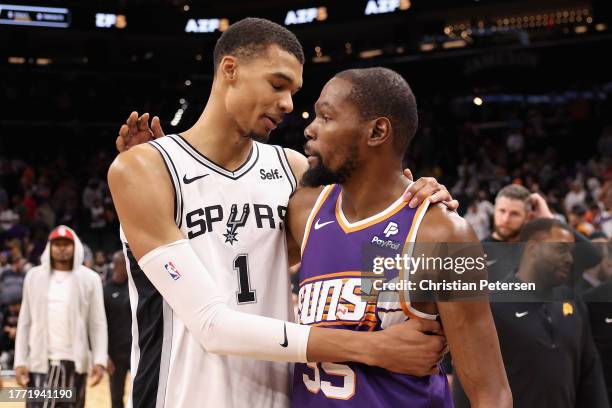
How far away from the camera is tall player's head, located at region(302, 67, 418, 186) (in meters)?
2.53

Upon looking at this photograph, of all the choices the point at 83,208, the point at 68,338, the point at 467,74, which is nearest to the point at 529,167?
the point at 467,74

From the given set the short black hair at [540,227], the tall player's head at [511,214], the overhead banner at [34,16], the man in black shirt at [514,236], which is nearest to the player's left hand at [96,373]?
the man in black shirt at [514,236]

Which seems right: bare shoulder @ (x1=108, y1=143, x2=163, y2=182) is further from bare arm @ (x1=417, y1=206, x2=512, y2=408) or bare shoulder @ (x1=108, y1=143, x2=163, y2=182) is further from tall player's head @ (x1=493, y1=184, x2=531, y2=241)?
tall player's head @ (x1=493, y1=184, x2=531, y2=241)

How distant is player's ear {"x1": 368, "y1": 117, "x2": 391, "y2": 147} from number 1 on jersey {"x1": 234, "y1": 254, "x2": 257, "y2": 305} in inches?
22.2

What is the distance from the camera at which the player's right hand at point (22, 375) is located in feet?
21.4

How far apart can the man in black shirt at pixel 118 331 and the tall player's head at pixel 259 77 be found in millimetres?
5163

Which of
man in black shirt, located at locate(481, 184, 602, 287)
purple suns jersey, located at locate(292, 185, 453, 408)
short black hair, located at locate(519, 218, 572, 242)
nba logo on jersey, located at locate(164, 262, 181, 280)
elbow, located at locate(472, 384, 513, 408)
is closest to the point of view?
elbow, located at locate(472, 384, 513, 408)

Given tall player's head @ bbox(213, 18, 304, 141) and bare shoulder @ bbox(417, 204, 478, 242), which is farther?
tall player's head @ bbox(213, 18, 304, 141)

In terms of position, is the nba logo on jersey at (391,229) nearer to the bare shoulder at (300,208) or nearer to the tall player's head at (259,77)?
the bare shoulder at (300,208)

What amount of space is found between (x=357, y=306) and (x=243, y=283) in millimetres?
429

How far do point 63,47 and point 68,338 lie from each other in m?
14.5

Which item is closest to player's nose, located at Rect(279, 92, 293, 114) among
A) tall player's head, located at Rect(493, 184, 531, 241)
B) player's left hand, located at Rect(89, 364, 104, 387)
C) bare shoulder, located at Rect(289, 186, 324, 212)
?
bare shoulder, located at Rect(289, 186, 324, 212)

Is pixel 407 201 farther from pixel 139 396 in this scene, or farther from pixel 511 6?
pixel 511 6

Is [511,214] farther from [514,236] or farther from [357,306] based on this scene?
[357,306]
